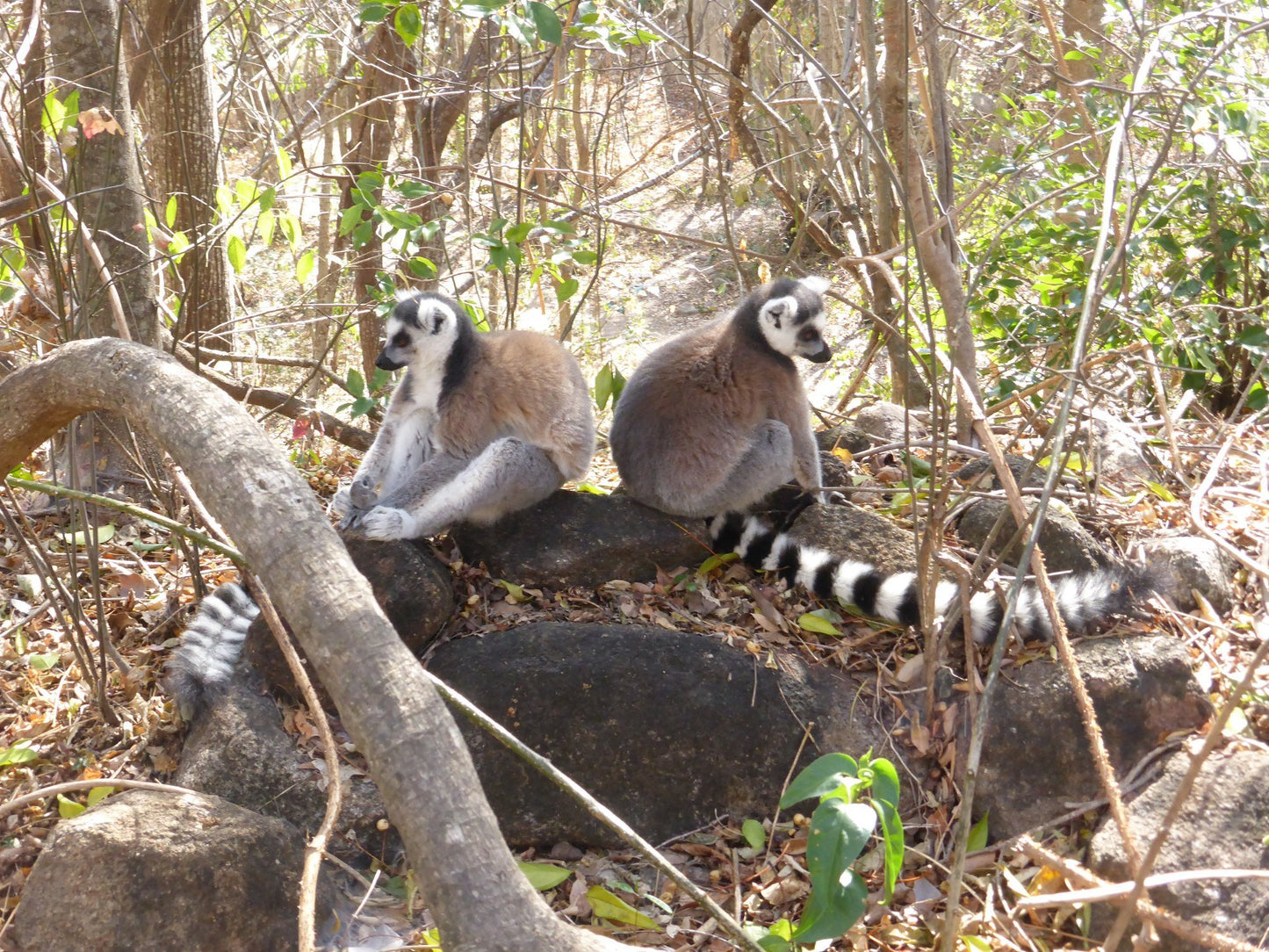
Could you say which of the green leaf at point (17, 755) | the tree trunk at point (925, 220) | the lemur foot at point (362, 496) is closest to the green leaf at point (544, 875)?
the lemur foot at point (362, 496)

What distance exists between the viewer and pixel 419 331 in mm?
4602

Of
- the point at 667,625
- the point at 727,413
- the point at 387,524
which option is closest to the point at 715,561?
the point at 667,625

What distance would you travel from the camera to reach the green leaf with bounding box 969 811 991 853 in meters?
3.50

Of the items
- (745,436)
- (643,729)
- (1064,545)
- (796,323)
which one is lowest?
(643,729)

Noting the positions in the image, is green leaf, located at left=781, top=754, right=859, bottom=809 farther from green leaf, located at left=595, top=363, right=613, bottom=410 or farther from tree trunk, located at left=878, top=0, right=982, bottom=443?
green leaf, located at left=595, top=363, right=613, bottom=410

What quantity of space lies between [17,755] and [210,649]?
0.72m

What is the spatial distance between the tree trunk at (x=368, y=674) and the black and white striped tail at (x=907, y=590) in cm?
232

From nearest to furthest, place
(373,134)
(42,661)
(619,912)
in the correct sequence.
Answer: (619,912) → (42,661) → (373,134)

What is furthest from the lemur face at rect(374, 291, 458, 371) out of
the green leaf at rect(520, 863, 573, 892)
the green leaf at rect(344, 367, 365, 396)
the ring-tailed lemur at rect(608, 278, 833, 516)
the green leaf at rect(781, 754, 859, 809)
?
the green leaf at rect(781, 754, 859, 809)

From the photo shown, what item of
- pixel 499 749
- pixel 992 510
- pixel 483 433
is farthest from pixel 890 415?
pixel 499 749

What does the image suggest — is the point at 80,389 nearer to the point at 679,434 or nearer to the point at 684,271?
the point at 679,434

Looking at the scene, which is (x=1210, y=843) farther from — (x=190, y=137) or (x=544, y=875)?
(x=190, y=137)

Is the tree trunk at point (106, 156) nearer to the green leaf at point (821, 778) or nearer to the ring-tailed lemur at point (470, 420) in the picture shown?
the ring-tailed lemur at point (470, 420)

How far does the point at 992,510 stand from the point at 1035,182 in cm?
234
